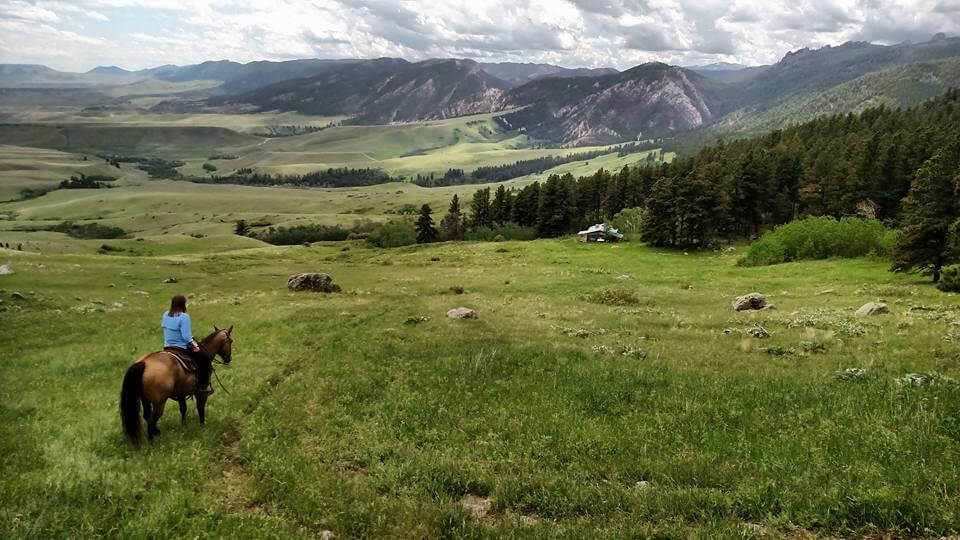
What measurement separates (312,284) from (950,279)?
5705 centimetres

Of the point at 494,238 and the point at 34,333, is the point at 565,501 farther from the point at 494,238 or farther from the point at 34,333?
the point at 494,238

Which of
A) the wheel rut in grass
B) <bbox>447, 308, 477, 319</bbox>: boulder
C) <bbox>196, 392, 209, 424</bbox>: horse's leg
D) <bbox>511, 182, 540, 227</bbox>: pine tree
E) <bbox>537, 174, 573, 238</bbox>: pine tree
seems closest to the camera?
the wheel rut in grass

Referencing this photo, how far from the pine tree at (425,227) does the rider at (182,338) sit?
12784cm

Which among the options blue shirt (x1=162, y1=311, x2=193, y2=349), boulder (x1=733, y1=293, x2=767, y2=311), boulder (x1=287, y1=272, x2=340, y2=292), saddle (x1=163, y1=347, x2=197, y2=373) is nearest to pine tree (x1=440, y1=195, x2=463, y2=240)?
boulder (x1=287, y1=272, x2=340, y2=292)

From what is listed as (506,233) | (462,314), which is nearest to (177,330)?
(462,314)

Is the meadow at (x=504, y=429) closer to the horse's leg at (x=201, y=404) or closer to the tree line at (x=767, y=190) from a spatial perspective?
the horse's leg at (x=201, y=404)

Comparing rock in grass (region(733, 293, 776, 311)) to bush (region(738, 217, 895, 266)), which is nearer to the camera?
rock in grass (region(733, 293, 776, 311))

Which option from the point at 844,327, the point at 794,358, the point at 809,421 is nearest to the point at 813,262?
the point at 844,327

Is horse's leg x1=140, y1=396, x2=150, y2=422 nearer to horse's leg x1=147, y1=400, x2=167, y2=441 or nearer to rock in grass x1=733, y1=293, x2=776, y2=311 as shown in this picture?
horse's leg x1=147, y1=400, x2=167, y2=441

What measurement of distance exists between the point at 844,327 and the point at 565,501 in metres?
25.4

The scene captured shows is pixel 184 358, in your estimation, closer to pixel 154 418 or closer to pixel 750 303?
pixel 154 418

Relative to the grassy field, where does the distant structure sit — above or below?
below

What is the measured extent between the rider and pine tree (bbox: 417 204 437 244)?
Answer: 128 m

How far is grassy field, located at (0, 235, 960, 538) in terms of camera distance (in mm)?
11359
